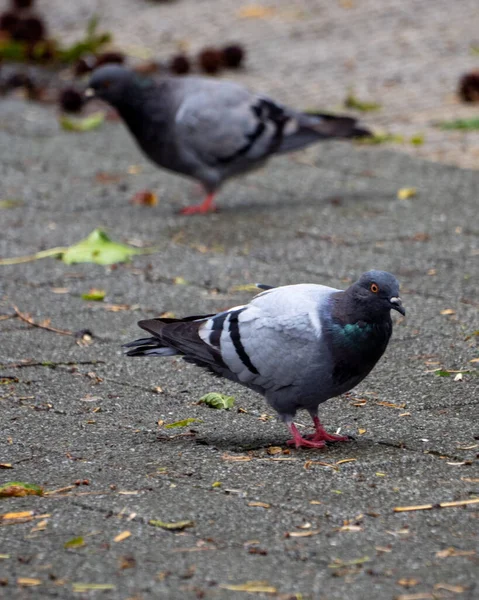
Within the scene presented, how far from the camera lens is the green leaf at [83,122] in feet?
29.9

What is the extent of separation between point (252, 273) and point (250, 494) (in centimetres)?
269

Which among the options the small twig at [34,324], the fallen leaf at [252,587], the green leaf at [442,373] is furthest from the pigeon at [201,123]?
the fallen leaf at [252,587]

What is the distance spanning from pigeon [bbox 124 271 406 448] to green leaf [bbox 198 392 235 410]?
0.87 ft

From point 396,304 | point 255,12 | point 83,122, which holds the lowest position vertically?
point 83,122

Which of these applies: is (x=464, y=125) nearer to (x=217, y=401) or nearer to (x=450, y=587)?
(x=217, y=401)

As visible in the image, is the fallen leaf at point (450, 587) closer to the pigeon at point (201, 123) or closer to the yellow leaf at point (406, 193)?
the pigeon at point (201, 123)

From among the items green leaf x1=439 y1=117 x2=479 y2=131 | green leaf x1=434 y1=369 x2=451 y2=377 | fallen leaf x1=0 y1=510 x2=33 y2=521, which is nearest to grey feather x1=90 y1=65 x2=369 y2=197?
green leaf x1=439 y1=117 x2=479 y2=131

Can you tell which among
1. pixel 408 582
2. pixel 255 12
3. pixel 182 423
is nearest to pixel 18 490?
pixel 182 423

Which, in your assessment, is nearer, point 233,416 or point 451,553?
point 451,553

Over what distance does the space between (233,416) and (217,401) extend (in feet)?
0.34

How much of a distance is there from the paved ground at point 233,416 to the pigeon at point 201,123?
0.30m

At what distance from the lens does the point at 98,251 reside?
6090mm

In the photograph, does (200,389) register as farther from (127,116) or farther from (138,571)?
(127,116)

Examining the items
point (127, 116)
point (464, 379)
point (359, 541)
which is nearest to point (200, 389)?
point (464, 379)
